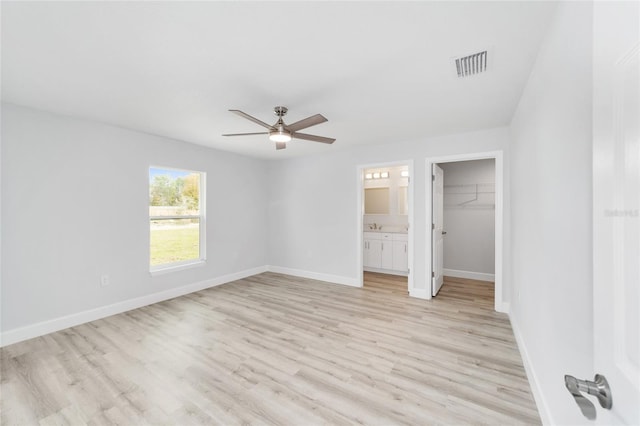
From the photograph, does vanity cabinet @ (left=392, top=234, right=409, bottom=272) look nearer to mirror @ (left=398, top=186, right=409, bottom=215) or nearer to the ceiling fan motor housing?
mirror @ (left=398, top=186, right=409, bottom=215)

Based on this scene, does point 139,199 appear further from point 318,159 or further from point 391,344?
point 391,344

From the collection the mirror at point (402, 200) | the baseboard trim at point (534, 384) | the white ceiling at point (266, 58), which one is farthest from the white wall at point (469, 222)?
the baseboard trim at point (534, 384)

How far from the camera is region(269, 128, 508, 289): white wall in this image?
424 cm

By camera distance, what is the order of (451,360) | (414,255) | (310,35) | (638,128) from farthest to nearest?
(414,255), (451,360), (310,35), (638,128)

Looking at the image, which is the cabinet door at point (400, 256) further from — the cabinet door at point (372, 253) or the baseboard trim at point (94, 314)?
the baseboard trim at point (94, 314)

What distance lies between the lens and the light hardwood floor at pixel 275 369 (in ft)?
6.18

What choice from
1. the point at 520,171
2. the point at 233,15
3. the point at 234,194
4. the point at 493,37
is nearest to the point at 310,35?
the point at 233,15

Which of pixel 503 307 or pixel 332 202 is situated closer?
pixel 503 307

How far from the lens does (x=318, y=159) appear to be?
17.8ft

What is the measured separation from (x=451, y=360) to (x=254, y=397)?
70.8 inches

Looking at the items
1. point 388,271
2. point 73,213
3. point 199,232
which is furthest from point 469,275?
point 73,213

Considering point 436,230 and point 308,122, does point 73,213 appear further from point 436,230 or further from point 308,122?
point 436,230

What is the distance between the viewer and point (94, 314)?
345cm

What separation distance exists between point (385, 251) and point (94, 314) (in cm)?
491
